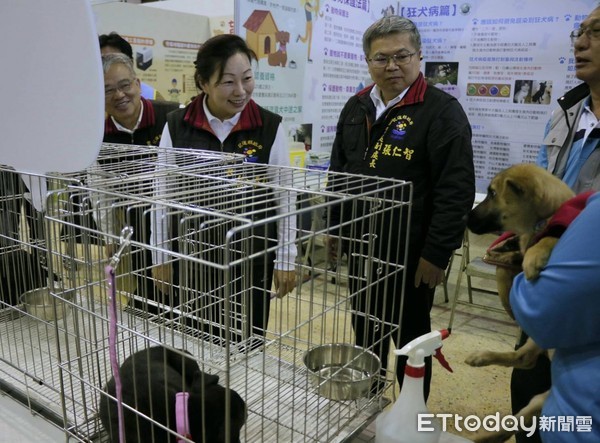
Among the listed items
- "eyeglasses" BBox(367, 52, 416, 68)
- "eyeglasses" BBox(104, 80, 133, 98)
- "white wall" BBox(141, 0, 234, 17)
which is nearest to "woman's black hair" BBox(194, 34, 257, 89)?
"eyeglasses" BBox(104, 80, 133, 98)

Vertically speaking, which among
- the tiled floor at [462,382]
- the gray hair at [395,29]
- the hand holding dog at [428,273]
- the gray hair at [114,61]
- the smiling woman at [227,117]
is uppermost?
the gray hair at [395,29]

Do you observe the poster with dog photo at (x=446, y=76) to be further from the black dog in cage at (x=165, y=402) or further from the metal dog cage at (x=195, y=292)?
the black dog in cage at (x=165, y=402)

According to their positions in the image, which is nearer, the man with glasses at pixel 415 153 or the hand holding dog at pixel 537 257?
the hand holding dog at pixel 537 257

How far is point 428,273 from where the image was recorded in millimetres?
1523

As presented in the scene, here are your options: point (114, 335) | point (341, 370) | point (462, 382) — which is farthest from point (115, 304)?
point (462, 382)

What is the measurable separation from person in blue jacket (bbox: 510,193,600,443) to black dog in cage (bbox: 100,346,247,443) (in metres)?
0.47

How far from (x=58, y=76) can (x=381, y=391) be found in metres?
0.76

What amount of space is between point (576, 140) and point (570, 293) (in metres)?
0.97

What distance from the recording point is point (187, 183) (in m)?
1.02

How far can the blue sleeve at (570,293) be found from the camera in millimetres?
685

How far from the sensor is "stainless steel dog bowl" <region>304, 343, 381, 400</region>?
89 cm

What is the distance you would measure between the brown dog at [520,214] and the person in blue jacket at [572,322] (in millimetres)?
305

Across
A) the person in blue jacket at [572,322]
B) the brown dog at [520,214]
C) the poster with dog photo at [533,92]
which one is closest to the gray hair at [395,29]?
the brown dog at [520,214]

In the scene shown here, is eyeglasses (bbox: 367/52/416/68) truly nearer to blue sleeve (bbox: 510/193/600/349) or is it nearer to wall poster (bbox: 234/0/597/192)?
blue sleeve (bbox: 510/193/600/349)
